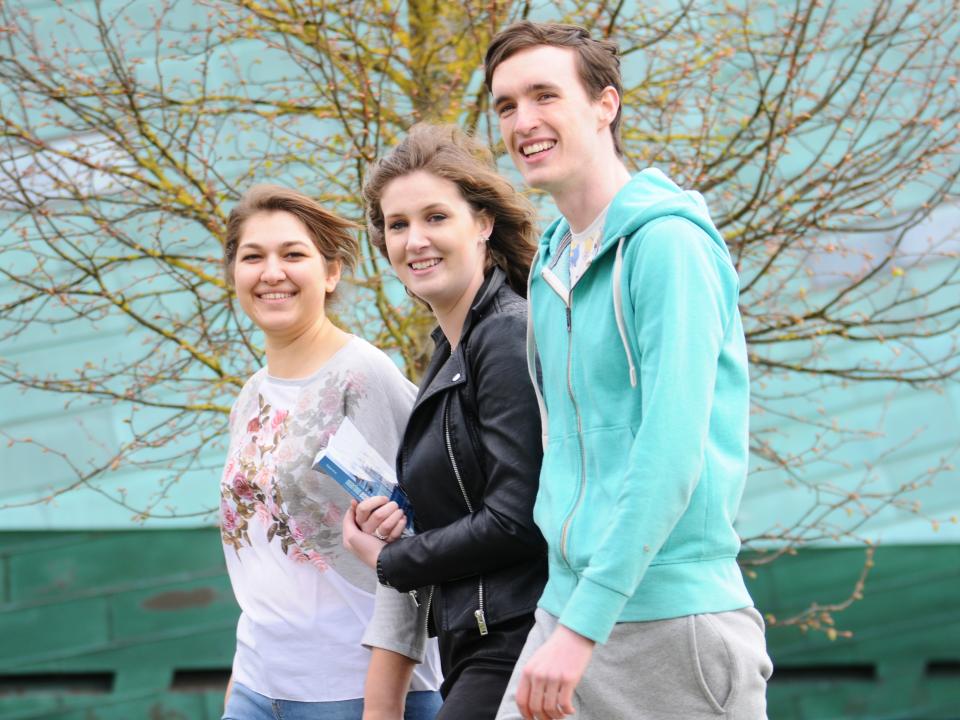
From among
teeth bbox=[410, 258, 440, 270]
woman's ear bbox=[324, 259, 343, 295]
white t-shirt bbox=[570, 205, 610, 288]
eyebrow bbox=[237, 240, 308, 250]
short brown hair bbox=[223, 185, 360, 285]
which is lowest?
white t-shirt bbox=[570, 205, 610, 288]

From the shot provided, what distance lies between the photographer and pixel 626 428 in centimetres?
214

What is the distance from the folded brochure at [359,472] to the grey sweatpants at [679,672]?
0.80 meters

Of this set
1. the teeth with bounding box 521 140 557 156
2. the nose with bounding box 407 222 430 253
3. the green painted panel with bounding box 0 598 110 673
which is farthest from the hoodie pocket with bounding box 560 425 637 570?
the green painted panel with bounding box 0 598 110 673

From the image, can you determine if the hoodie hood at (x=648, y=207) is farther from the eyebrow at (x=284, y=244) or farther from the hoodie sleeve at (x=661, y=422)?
the eyebrow at (x=284, y=244)

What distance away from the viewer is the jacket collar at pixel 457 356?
2.74 metres

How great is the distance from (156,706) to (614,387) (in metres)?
7.56

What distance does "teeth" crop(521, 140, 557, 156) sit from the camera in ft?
7.54

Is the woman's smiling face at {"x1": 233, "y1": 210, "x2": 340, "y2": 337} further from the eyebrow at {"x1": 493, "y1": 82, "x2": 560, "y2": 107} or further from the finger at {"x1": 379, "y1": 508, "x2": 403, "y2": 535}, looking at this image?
the eyebrow at {"x1": 493, "y1": 82, "x2": 560, "y2": 107}

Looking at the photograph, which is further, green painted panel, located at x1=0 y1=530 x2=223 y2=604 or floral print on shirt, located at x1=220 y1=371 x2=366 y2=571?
green painted panel, located at x1=0 y1=530 x2=223 y2=604

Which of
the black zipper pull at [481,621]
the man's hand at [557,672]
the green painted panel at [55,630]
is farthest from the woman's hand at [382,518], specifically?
the green painted panel at [55,630]

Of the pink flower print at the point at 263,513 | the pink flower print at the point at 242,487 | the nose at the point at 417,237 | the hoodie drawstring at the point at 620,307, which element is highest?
the nose at the point at 417,237

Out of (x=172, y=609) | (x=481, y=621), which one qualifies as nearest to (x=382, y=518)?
(x=481, y=621)

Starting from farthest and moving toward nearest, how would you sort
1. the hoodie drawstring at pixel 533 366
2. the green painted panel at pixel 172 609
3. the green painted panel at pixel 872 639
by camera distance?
the green painted panel at pixel 872 639
the green painted panel at pixel 172 609
the hoodie drawstring at pixel 533 366

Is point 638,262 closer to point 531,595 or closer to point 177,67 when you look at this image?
point 531,595
